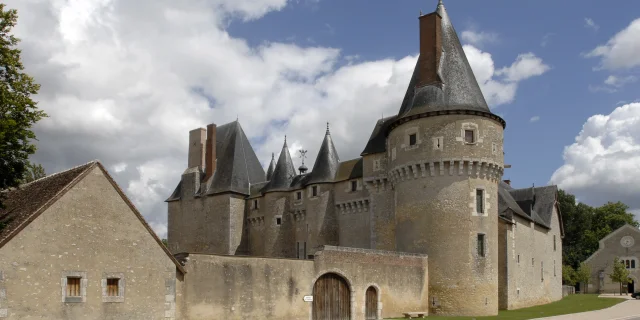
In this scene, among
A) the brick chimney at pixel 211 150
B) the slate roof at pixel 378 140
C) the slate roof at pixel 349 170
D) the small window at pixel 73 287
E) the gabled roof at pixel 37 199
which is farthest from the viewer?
the brick chimney at pixel 211 150

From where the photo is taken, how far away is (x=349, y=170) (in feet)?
139

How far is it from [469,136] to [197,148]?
2545cm

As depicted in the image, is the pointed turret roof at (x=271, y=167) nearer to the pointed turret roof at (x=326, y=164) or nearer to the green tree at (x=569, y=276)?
the pointed turret roof at (x=326, y=164)

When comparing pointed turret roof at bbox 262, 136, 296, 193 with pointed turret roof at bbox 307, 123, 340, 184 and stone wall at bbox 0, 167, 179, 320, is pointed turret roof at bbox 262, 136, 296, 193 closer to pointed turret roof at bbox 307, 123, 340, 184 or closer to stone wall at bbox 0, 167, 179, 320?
pointed turret roof at bbox 307, 123, 340, 184

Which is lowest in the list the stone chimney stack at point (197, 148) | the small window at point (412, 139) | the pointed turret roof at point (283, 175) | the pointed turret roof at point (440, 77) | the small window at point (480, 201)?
the small window at point (480, 201)

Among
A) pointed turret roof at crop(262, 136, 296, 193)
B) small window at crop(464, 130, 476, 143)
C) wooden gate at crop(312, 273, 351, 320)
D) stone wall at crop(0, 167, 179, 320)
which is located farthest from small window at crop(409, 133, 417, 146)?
stone wall at crop(0, 167, 179, 320)

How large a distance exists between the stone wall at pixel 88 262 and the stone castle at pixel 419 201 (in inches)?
88.4

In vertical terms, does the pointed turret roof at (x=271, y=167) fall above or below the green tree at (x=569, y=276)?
above

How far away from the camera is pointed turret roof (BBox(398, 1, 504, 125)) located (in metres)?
33.6

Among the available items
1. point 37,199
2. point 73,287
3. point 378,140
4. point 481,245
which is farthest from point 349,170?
point 73,287

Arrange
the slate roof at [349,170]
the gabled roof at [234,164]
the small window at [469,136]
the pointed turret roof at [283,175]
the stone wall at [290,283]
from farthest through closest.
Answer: the gabled roof at [234,164] < the pointed turret roof at [283,175] < the slate roof at [349,170] < the small window at [469,136] < the stone wall at [290,283]

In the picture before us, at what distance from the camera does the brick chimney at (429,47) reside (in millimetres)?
34875

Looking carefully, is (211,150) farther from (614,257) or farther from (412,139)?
(614,257)

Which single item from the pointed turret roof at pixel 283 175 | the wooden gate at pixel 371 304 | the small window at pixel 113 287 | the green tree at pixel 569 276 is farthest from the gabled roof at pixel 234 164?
the green tree at pixel 569 276
